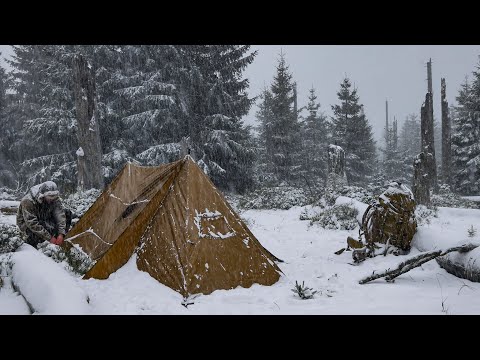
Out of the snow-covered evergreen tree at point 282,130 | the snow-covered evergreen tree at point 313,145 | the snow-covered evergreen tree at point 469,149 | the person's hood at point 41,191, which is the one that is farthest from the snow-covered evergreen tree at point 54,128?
the snow-covered evergreen tree at point 469,149

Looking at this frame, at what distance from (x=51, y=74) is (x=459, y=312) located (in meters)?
22.9

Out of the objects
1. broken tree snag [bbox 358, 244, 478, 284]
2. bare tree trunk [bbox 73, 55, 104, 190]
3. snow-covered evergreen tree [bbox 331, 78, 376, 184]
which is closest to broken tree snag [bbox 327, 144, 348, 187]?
bare tree trunk [bbox 73, 55, 104, 190]

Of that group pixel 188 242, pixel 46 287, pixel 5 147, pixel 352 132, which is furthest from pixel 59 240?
pixel 352 132

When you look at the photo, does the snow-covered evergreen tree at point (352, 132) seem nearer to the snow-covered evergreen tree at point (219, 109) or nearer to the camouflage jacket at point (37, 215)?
the snow-covered evergreen tree at point (219, 109)

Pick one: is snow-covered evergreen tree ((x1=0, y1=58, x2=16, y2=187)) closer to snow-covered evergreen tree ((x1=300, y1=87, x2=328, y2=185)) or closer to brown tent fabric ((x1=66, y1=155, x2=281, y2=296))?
snow-covered evergreen tree ((x1=300, y1=87, x2=328, y2=185))

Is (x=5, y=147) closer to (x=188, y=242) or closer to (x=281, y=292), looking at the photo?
(x=188, y=242)

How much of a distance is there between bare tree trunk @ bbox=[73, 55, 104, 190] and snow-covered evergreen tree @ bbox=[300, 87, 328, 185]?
19.0 meters

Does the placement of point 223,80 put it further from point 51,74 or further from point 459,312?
point 459,312

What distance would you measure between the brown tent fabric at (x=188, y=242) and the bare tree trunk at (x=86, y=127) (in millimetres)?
7929

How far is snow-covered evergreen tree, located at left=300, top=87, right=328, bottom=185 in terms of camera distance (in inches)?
1214

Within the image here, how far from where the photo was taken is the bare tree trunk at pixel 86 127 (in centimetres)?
1270

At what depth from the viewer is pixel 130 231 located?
550 centimetres
